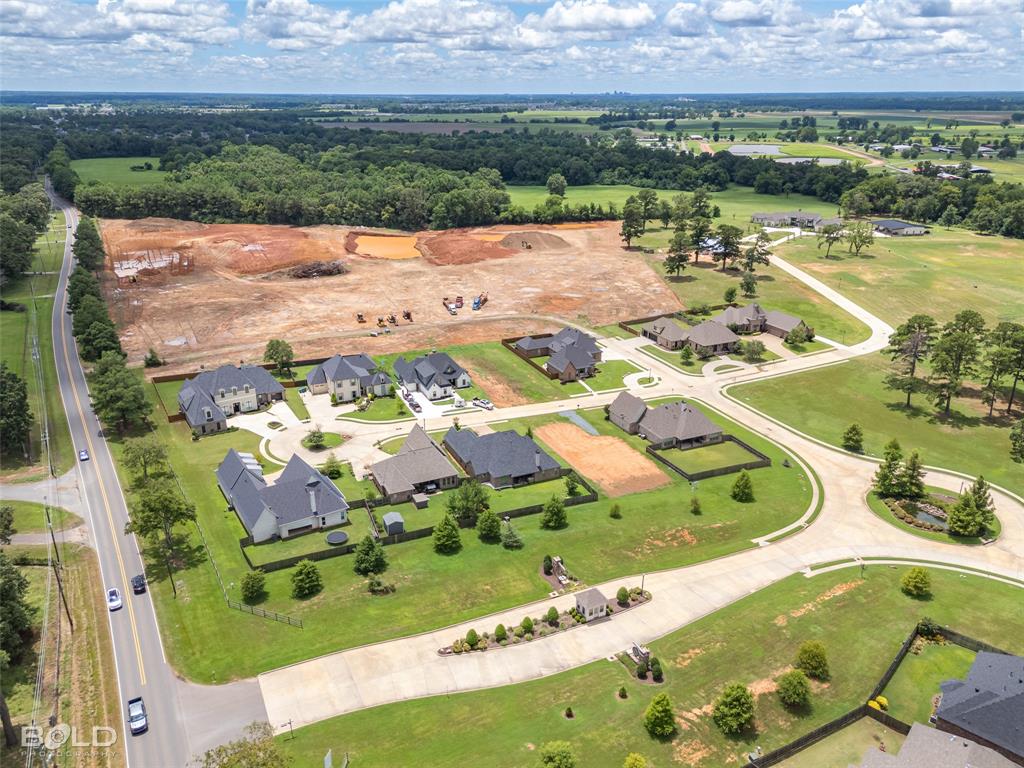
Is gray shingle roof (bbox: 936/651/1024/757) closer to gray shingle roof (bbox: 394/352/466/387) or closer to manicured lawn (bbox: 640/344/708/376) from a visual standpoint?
manicured lawn (bbox: 640/344/708/376)

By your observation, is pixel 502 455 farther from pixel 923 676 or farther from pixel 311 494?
pixel 923 676

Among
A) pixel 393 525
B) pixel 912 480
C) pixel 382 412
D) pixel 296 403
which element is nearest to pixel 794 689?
pixel 393 525

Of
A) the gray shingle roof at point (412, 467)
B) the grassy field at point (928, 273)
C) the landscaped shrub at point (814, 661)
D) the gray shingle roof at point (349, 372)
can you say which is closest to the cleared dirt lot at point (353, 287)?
the gray shingle roof at point (349, 372)

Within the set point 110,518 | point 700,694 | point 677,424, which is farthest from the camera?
point 677,424

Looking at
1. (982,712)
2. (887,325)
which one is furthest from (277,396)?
(887,325)

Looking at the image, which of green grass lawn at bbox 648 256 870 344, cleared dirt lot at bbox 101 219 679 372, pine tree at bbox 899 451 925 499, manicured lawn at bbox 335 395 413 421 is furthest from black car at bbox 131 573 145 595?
green grass lawn at bbox 648 256 870 344

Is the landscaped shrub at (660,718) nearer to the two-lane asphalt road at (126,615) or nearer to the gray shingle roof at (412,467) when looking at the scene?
the two-lane asphalt road at (126,615)
